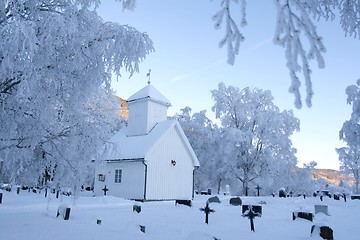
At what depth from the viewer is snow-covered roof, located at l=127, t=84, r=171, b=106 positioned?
86.5ft

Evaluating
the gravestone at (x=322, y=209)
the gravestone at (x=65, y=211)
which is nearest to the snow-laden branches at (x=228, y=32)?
the gravestone at (x=65, y=211)

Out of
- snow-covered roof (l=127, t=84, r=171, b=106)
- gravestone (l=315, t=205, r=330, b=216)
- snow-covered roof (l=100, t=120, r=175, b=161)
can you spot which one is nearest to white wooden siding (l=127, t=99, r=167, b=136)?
snow-covered roof (l=127, t=84, r=171, b=106)

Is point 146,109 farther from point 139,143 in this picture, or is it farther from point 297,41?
point 297,41

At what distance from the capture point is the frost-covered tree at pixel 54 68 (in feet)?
19.7

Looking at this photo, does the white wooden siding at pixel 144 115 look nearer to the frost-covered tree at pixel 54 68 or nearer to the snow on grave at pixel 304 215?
the snow on grave at pixel 304 215

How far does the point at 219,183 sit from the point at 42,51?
106 ft

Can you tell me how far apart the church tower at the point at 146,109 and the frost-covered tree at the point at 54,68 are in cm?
1710

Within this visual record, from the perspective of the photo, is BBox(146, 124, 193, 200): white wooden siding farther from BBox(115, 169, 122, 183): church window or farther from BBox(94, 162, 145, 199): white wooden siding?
BBox(115, 169, 122, 183): church window

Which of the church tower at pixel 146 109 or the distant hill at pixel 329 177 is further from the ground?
the church tower at pixel 146 109

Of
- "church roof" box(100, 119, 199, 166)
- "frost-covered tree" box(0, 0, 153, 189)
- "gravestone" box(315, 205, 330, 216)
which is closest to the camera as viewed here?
"frost-covered tree" box(0, 0, 153, 189)

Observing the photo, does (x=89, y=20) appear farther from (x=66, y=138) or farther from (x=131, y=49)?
(x=66, y=138)

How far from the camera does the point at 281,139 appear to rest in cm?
3278

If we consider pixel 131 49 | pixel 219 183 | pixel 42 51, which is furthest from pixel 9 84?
pixel 219 183

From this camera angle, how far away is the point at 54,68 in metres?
6.73
